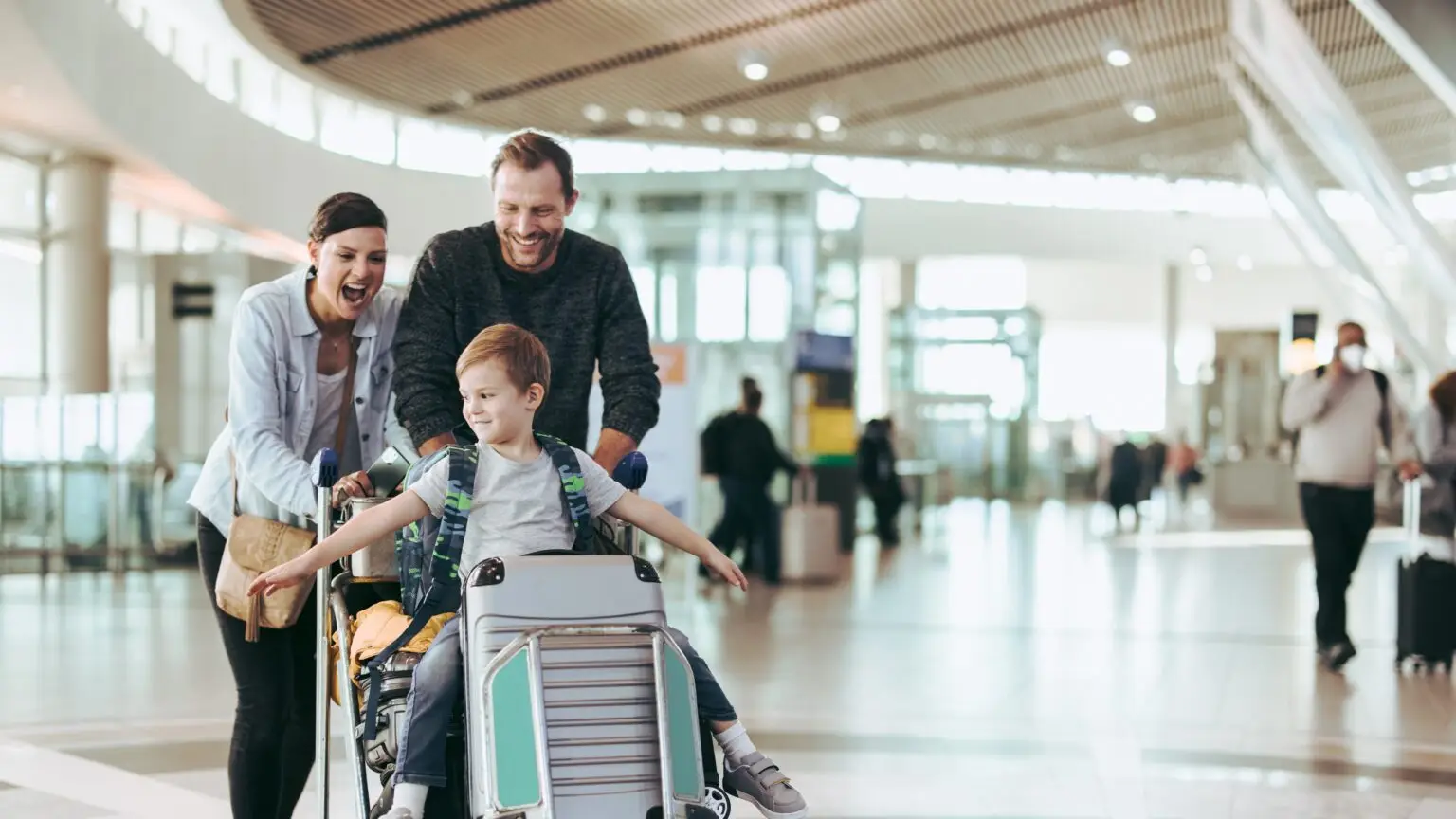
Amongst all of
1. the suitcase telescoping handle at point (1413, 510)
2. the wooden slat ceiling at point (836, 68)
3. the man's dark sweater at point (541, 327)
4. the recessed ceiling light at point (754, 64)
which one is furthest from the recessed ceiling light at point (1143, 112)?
the man's dark sweater at point (541, 327)

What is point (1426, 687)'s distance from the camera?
858 centimetres

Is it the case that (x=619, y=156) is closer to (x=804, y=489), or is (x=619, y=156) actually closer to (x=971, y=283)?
(x=804, y=489)

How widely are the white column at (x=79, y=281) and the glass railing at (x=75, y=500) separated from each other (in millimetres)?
1591

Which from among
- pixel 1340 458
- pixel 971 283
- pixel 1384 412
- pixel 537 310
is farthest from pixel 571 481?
pixel 971 283

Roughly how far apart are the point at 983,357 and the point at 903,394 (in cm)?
204

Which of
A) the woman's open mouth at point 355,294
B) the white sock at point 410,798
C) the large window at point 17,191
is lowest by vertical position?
the white sock at point 410,798

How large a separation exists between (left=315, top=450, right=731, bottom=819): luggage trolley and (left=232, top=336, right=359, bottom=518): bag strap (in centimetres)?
90

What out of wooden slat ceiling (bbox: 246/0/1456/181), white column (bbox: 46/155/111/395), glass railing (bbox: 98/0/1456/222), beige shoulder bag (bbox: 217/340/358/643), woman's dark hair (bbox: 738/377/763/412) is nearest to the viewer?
beige shoulder bag (bbox: 217/340/358/643)

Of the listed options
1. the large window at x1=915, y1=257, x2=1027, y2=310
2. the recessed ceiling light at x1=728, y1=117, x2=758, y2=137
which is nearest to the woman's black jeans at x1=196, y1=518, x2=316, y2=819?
the recessed ceiling light at x1=728, y1=117, x2=758, y2=137

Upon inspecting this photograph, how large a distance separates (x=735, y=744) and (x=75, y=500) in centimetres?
1536

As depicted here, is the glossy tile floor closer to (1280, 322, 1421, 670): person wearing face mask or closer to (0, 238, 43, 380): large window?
(1280, 322, 1421, 670): person wearing face mask

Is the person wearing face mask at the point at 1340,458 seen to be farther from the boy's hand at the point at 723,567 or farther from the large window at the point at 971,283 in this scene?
the large window at the point at 971,283

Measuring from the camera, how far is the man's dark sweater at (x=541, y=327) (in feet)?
12.6

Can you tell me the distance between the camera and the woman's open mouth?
3.81 meters
